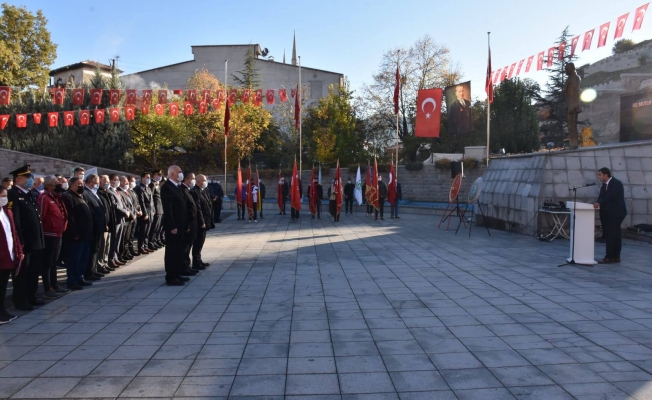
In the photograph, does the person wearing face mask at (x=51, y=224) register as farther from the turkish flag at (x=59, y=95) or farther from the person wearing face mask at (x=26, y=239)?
the turkish flag at (x=59, y=95)

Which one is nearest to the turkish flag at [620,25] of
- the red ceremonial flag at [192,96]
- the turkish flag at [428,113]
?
the turkish flag at [428,113]

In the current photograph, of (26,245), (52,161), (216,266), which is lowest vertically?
(216,266)

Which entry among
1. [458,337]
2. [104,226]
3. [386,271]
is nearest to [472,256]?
[386,271]

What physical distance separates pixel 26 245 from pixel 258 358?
12.1 ft

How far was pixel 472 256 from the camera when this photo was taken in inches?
425

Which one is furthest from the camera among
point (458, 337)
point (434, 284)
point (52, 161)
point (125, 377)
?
point (52, 161)

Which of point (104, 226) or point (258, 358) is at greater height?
point (104, 226)

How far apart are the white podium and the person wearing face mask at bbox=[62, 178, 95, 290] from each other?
27.5 feet

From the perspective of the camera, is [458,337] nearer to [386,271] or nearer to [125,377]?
[125,377]

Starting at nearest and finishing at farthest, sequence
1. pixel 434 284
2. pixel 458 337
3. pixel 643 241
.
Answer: pixel 458 337 → pixel 434 284 → pixel 643 241

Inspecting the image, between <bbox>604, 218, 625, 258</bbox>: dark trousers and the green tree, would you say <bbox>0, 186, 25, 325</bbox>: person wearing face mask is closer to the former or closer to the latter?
<bbox>604, 218, 625, 258</bbox>: dark trousers

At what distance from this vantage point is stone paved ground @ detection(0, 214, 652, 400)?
3988mm

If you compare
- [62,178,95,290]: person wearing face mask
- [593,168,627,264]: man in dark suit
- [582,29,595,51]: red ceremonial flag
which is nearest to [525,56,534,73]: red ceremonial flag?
[582,29,595,51]: red ceremonial flag

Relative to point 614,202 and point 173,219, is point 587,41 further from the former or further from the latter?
point 173,219
